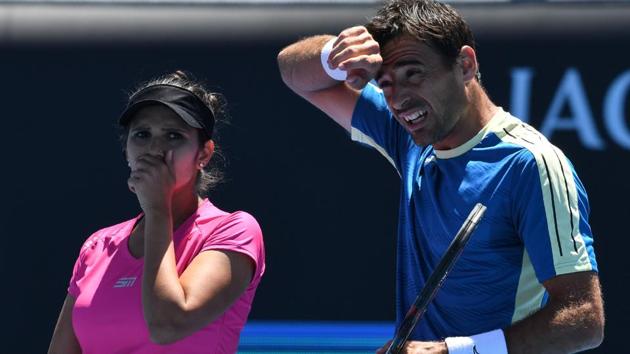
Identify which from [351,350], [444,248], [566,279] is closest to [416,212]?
[444,248]

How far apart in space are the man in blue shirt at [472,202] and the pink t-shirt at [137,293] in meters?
0.45

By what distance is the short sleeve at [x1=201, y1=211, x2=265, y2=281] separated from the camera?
2.83 metres

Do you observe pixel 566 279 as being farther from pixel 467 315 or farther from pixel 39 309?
pixel 39 309

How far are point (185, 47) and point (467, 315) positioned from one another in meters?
2.56

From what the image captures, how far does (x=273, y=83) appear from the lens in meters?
4.99

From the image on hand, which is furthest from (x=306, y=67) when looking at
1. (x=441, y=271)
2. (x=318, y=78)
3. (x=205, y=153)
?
(x=441, y=271)

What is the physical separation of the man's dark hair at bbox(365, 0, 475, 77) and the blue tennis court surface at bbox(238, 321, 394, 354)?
7.38 ft

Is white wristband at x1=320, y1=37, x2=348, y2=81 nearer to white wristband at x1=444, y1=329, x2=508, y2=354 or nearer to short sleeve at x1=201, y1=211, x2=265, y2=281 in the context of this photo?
short sleeve at x1=201, y1=211, x2=265, y2=281

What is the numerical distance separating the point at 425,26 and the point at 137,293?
0.99 meters

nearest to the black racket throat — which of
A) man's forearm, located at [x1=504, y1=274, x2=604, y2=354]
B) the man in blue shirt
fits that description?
the man in blue shirt

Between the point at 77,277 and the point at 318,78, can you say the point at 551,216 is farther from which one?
the point at 77,277

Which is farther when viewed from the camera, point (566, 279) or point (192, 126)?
point (192, 126)

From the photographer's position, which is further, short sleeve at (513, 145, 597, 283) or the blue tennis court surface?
the blue tennis court surface

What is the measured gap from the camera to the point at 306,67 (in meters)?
3.31
